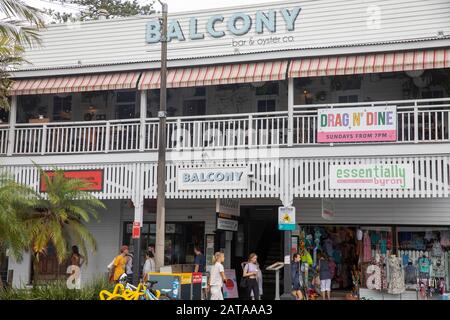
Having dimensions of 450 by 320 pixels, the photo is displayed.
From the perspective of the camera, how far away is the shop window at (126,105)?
75.0 feet

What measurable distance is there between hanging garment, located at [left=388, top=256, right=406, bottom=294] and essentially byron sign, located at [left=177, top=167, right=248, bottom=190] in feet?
16.0

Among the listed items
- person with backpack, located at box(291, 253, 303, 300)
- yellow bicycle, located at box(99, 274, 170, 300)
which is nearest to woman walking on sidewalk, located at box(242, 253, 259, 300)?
person with backpack, located at box(291, 253, 303, 300)

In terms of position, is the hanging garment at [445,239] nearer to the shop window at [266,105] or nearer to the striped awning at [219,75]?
the shop window at [266,105]

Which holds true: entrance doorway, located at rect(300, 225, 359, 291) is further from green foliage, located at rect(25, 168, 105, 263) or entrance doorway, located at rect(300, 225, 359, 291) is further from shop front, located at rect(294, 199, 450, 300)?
green foliage, located at rect(25, 168, 105, 263)

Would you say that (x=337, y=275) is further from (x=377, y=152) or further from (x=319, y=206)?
(x=377, y=152)

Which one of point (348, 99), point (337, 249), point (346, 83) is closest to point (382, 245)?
point (337, 249)

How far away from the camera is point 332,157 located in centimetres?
1759

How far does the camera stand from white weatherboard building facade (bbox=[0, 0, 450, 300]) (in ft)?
56.8

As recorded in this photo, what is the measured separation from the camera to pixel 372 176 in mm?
17062

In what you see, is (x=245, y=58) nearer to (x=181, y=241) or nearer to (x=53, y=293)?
(x=181, y=241)

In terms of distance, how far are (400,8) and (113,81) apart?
849 centimetres

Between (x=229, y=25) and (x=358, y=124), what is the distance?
529cm
